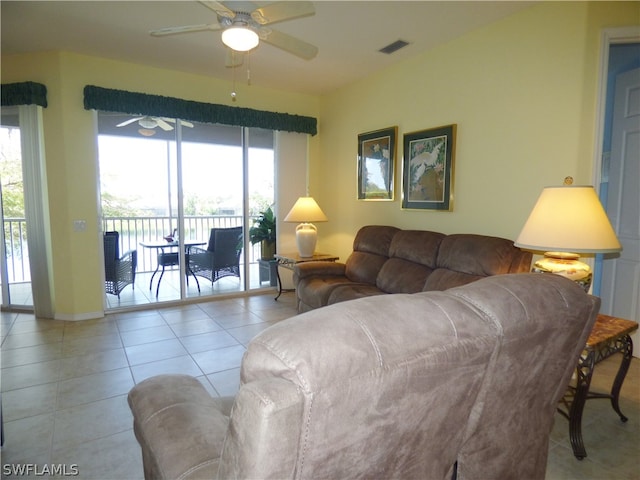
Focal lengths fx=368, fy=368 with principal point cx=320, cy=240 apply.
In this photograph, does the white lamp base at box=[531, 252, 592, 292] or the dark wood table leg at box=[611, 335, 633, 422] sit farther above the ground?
the white lamp base at box=[531, 252, 592, 292]

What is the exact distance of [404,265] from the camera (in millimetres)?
3471

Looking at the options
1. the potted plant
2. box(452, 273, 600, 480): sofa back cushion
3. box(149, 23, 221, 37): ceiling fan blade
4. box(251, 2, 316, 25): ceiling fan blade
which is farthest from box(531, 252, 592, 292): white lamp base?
the potted plant

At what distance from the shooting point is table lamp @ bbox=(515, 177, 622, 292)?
192 cm

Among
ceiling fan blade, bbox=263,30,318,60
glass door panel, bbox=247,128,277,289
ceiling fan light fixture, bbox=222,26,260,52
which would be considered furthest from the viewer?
glass door panel, bbox=247,128,277,289

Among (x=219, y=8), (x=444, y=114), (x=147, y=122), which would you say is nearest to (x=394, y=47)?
(x=444, y=114)

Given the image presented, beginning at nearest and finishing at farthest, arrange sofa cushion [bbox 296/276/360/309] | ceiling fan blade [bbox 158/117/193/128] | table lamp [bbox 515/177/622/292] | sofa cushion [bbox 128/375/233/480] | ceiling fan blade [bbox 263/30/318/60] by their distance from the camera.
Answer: sofa cushion [bbox 128/375/233/480] < table lamp [bbox 515/177/622/292] < ceiling fan blade [bbox 263/30/318/60] < sofa cushion [bbox 296/276/360/309] < ceiling fan blade [bbox 158/117/193/128]

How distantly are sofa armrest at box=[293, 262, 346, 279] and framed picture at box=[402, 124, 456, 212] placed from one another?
0.99 metres

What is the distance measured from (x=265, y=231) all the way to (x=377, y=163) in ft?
5.82

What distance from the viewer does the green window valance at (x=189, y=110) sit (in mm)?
3791

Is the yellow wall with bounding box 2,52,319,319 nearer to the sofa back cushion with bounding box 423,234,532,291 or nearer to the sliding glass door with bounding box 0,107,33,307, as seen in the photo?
the sliding glass door with bounding box 0,107,33,307

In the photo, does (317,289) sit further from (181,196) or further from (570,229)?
(570,229)

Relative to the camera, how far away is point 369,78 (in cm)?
433

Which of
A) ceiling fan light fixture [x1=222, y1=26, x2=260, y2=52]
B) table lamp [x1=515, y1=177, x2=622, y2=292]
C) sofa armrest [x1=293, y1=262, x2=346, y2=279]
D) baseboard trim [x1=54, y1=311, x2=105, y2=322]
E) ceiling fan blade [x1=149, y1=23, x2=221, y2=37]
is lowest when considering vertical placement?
baseboard trim [x1=54, y1=311, x2=105, y2=322]

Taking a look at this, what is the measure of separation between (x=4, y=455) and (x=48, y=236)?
263 cm
